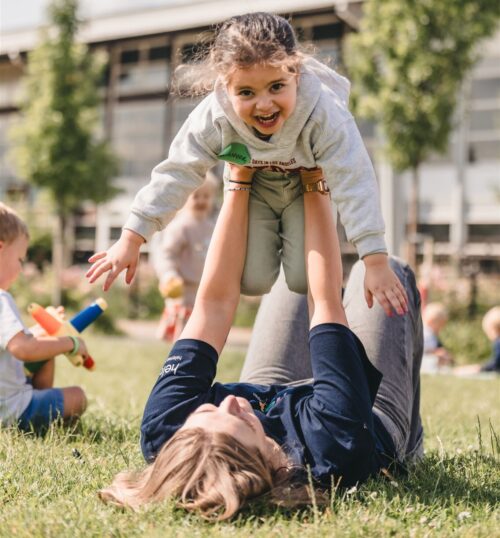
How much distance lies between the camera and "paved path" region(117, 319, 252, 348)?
14.1 meters

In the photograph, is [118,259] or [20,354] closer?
[118,259]

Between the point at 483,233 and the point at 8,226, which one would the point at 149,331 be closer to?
the point at 483,233

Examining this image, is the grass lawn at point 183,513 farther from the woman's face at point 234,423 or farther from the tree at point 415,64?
the tree at point 415,64

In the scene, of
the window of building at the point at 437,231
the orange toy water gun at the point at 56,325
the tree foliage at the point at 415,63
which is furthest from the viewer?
the window of building at the point at 437,231

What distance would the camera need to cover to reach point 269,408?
104 inches

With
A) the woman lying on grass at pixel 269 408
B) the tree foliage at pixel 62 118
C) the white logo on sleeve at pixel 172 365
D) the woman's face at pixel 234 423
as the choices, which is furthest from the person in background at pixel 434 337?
the tree foliage at pixel 62 118

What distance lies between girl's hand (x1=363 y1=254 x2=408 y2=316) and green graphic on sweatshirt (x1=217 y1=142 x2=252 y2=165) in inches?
25.6

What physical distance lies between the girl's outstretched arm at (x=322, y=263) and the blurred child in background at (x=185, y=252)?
4.00m

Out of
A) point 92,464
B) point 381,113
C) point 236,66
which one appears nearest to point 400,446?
point 92,464

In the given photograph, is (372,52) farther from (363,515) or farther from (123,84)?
(123,84)

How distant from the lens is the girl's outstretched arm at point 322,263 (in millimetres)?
2686

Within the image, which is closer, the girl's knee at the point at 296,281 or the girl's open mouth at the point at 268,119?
the girl's open mouth at the point at 268,119

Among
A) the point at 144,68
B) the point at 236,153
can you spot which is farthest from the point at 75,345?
the point at 144,68

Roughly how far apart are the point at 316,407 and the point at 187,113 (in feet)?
74.1
